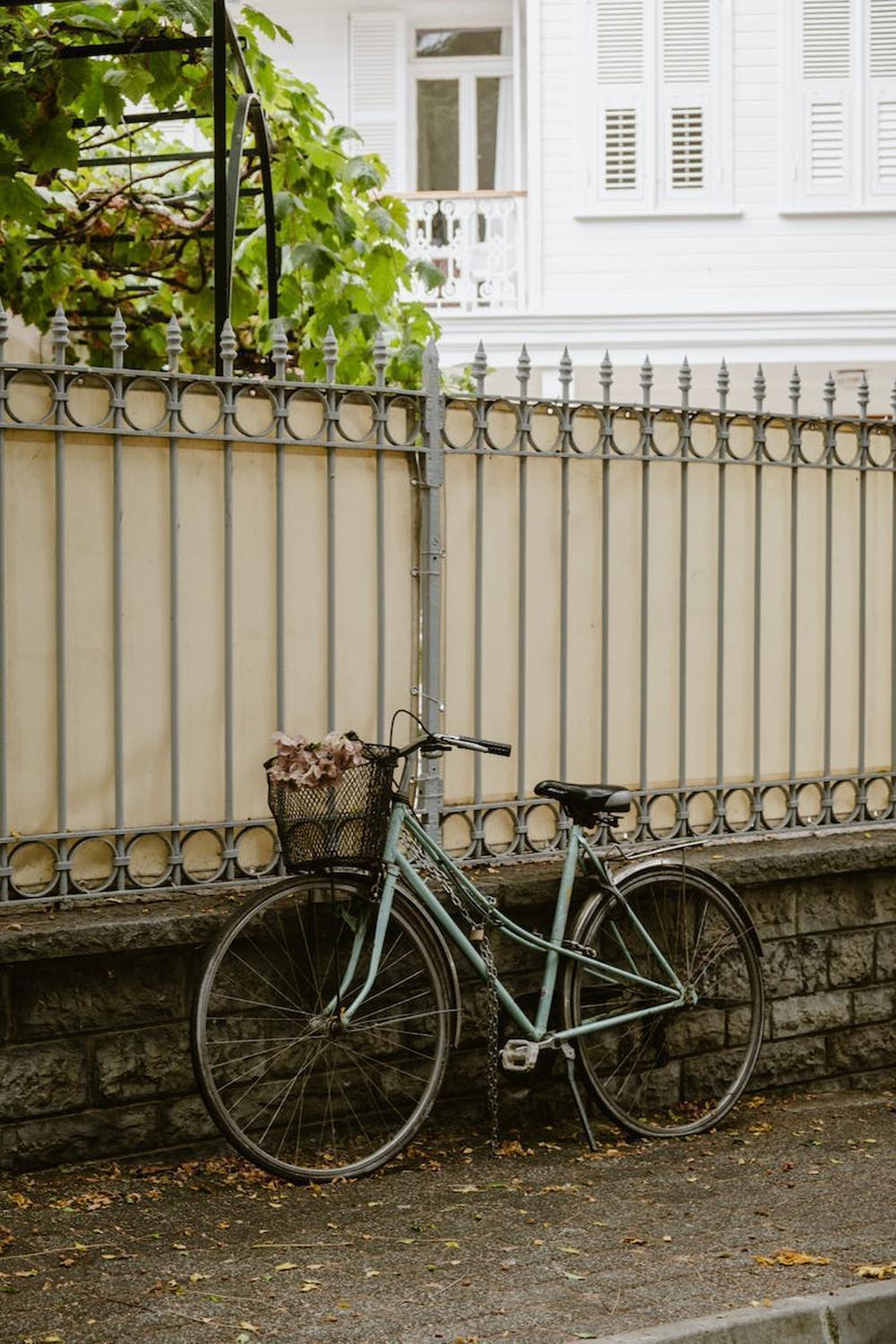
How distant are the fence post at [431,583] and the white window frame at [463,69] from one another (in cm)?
1247

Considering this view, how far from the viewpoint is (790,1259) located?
4277mm

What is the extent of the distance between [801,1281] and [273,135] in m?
6.42

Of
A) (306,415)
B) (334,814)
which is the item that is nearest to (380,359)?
(306,415)

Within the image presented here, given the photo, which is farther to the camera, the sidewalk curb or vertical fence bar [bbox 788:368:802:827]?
vertical fence bar [bbox 788:368:802:827]

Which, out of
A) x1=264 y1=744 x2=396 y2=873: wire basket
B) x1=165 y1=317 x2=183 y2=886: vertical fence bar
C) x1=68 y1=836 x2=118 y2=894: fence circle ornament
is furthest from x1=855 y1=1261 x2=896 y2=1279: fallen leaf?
x1=68 y1=836 x2=118 y2=894: fence circle ornament

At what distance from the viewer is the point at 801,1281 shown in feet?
13.6

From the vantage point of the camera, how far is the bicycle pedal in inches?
202

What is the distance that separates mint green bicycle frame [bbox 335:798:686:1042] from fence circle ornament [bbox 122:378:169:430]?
1.31m

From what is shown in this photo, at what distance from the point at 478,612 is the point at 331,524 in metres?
0.59

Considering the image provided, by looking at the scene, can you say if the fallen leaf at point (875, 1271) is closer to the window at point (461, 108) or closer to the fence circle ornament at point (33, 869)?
the fence circle ornament at point (33, 869)

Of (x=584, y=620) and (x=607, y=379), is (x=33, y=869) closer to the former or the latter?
(x=584, y=620)

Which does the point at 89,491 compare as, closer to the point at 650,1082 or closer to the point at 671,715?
the point at 671,715

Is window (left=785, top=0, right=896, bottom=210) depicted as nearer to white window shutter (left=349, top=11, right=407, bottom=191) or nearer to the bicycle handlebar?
white window shutter (left=349, top=11, right=407, bottom=191)

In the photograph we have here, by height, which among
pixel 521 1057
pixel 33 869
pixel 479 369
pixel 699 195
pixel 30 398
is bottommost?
pixel 521 1057
